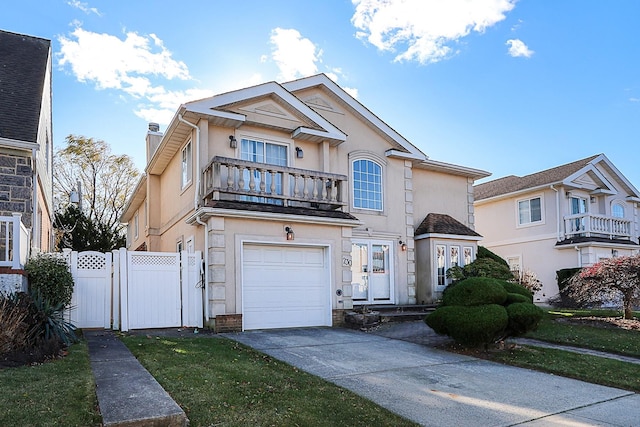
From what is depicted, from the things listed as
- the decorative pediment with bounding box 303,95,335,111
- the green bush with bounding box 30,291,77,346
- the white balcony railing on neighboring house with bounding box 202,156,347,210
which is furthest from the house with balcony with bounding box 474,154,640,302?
the green bush with bounding box 30,291,77,346

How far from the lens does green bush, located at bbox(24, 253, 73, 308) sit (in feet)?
30.9

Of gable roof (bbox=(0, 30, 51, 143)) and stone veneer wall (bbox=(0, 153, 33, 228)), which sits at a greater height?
gable roof (bbox=(0, 30, 51, 143))

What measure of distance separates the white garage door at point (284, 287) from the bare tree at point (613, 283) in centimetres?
729

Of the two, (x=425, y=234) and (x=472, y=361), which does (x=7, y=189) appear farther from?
(x=425, y=234)

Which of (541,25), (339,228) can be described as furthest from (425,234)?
(541,25)

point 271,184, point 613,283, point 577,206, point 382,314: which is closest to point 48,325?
point 271,184

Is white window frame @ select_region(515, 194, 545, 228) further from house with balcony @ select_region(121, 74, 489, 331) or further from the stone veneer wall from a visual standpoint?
the stone veneer wall

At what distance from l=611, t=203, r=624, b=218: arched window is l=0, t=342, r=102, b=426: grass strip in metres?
26.8

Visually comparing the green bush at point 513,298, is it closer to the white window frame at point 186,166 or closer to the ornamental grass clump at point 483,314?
the ornamental grass clump at point 483,314

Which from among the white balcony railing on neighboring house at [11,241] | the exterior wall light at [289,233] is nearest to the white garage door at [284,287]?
the exterior wall light at [289,233]

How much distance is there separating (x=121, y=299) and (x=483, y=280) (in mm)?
7825

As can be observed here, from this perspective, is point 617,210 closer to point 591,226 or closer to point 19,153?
point 591,226

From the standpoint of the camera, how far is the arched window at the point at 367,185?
50.9 feet

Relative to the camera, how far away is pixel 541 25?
13672 mm
